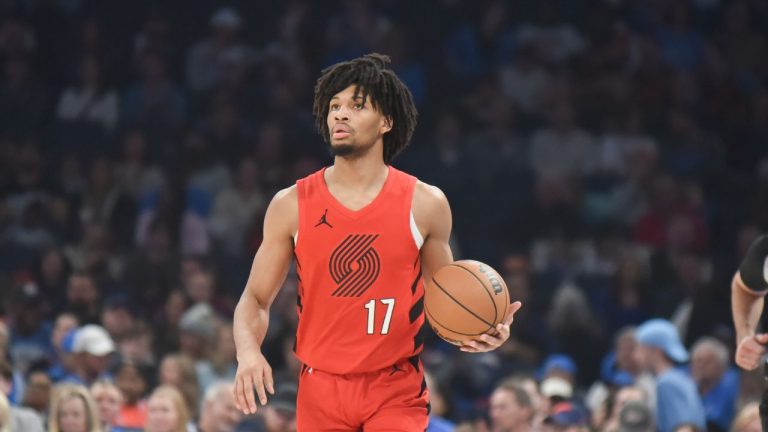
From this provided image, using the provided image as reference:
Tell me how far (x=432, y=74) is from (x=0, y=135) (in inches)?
182

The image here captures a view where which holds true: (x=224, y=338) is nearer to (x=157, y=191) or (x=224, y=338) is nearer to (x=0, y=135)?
(x=157, y=191)

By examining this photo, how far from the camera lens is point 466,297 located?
233 inches

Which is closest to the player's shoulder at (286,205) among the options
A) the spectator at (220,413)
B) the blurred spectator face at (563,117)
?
the spectator at (220,413)

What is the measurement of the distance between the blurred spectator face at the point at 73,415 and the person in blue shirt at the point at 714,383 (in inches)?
186

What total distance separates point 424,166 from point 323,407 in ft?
29.7

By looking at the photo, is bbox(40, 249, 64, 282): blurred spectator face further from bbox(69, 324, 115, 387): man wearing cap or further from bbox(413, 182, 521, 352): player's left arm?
bbox(413, 182, 521, 352): player's left arm

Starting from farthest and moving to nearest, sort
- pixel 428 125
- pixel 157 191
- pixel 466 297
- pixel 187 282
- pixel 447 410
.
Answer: pixel 428 125 → pixel 157 191 → pixel 187 282 → pixel 447 410 → pixel 466 297

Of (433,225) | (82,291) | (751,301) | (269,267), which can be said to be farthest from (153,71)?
(433,225)

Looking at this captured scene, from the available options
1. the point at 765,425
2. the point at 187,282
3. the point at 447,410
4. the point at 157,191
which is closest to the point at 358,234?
the point at 765,425

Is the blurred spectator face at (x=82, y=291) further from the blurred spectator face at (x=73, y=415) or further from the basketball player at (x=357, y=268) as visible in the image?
the basketball player at (x=357, y=268)

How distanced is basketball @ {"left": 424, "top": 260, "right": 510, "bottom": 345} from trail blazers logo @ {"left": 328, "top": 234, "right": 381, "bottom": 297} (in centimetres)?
25

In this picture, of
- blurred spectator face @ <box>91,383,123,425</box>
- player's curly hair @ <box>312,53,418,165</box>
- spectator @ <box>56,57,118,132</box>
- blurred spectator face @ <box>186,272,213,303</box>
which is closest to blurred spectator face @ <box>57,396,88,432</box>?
blurred spectator face @ <box>91,383,123,425</box>

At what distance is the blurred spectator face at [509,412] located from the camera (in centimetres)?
977

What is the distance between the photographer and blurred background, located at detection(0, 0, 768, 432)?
12.6 meters
